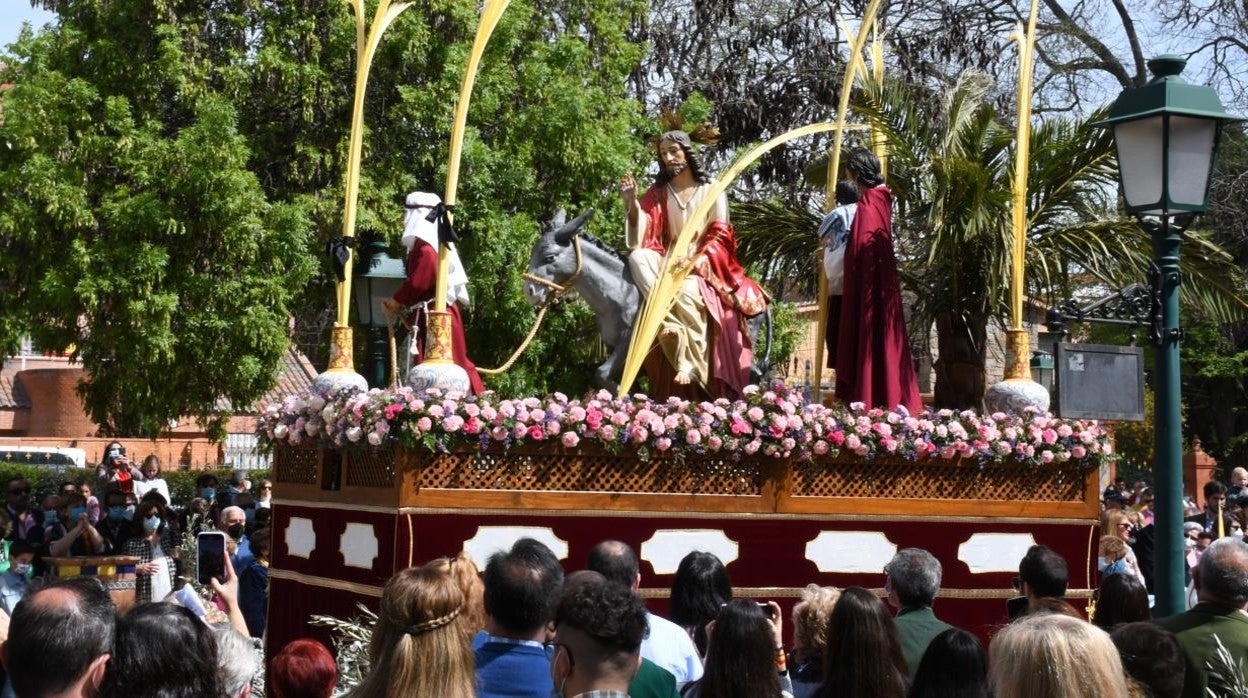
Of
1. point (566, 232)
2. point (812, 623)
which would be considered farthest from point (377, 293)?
point (812, 623)

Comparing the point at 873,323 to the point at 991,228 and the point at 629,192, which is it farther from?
the point at 629,192

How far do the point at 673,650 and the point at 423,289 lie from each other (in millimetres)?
6638

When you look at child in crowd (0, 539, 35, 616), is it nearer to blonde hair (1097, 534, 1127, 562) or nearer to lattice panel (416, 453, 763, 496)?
lattice panel (416, 453, 763, 496)

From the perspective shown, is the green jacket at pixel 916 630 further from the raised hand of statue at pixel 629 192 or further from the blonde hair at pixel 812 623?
the raised hand of statue at pixel 629 192

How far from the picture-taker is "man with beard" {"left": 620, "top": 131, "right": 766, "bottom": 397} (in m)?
12.6

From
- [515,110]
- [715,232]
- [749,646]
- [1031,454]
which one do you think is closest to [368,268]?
[715,232]

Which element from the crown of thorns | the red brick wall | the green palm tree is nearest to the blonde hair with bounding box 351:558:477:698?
the crown of thorns

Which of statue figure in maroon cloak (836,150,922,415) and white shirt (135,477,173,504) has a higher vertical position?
statue figure in maroon cloak (836,150,922,415)

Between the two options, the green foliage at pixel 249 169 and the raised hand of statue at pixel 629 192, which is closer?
the raised hand of statue at pixel 629 192

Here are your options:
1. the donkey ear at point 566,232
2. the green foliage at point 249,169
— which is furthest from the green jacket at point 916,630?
the green foliage at point 249,169

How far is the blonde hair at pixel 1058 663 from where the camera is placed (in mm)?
4121

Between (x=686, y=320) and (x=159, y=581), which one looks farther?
(x=686, y=320)

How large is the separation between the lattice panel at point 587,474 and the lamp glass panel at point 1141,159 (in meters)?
3.96

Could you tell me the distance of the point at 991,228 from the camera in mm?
12922
